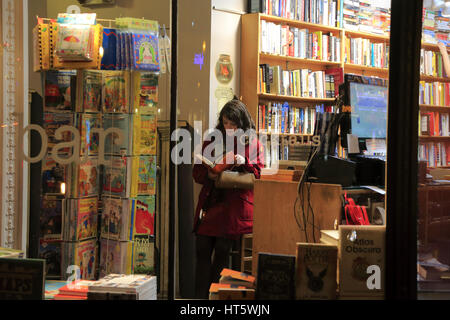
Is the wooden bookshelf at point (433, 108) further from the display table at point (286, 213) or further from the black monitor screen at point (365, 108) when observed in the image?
the display table at point (286, 213)

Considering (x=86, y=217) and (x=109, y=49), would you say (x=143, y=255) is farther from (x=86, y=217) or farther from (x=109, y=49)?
(x=109, y=49)

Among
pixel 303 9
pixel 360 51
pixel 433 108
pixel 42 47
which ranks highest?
pixel 303 9

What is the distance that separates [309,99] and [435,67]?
2.70m

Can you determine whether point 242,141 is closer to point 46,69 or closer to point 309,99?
point 46,69

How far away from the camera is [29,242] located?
8.62ft

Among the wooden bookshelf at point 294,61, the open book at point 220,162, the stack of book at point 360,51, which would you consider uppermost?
the stack of book at point 360,51

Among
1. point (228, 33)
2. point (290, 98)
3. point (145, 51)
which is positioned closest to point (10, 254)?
point (145, 51)

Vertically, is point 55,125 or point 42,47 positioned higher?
point 42,47

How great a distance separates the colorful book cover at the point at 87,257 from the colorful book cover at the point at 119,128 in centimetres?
52

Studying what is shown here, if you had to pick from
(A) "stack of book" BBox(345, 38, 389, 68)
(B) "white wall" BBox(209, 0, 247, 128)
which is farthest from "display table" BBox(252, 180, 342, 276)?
(A) "stack of book" BBox(345, 38, 389, 68)

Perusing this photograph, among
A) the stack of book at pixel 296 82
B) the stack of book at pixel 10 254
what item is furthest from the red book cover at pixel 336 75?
the stack of book at pixel 10 254

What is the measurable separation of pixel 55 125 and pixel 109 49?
50cm

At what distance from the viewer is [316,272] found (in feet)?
6.56

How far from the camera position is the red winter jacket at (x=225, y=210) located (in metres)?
3.22
